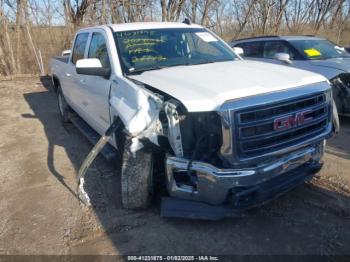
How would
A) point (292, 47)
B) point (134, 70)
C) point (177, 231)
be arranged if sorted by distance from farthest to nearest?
point (292, 47) → point (134, 70) → point (177, 231)

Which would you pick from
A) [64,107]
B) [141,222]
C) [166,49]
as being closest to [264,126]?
[141,222]

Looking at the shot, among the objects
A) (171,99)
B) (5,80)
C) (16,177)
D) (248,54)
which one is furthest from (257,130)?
(5,80)

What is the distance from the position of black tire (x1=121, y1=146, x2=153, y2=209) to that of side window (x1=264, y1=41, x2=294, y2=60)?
209 inches

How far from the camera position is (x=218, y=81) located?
3.36 meters

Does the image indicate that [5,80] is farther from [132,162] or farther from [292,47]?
[132,162]

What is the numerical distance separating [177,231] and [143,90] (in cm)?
140

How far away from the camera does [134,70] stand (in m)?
4.12

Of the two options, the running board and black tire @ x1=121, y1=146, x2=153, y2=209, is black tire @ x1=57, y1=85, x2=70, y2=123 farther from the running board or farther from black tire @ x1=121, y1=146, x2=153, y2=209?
black tire @ x1=121, y1=146, x2=153, y2=209

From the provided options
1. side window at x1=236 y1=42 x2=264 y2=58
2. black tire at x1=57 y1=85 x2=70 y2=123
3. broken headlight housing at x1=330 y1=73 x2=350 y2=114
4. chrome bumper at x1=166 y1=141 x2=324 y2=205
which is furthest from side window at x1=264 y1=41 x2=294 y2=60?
chrome bumper at x1=166 y1=141 x2=324 y2=205

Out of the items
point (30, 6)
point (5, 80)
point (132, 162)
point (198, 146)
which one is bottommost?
point (5, 80)

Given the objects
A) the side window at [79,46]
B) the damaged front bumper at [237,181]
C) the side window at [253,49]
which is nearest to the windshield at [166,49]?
the side window at [79,46]

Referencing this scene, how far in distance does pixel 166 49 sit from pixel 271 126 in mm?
1980

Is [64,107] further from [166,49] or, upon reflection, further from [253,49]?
[253,49]

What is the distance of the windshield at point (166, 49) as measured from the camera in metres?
4.28
